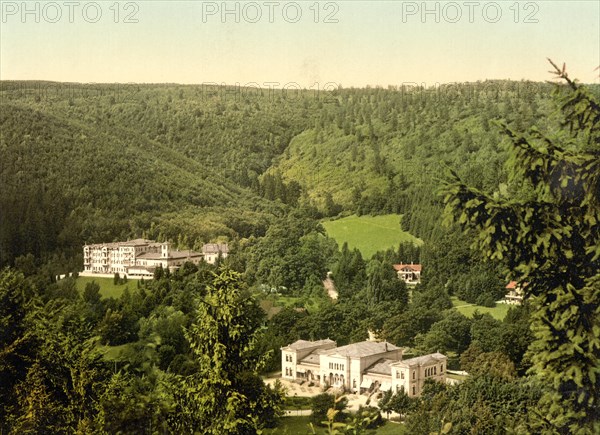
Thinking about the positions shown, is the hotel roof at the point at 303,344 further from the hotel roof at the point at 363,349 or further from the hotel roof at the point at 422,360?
the hotel roof at the point at 422,360

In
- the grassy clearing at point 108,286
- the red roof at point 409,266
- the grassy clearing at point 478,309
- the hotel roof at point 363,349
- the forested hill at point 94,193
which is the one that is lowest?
the hotel roof at point 363,349

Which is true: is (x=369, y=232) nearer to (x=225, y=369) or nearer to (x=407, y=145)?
(x=407, y=145)

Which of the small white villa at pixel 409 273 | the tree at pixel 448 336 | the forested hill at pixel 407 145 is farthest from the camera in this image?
the forested hill at pixel 407 145

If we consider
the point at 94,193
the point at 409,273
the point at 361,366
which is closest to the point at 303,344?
the point at 361,366

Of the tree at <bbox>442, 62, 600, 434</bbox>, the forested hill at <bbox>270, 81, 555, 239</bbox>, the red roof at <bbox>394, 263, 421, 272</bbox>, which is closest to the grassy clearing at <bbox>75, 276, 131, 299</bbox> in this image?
the red roof at <bbox>394, 263, 421, 272</bbox>

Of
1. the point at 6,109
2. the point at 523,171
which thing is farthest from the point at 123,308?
the point at 523,171

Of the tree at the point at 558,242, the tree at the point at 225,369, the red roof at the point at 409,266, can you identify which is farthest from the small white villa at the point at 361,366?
the tree at the point at 558,242

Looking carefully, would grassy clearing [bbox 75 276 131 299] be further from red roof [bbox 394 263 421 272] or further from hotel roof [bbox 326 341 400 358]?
red roof [bbox 394 263 421 272]
